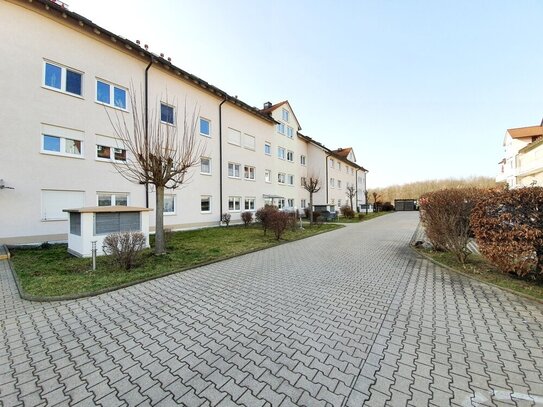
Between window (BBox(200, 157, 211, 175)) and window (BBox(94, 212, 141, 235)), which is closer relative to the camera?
window (BBox(94, 212, 141, 235))

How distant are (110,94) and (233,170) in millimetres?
10225

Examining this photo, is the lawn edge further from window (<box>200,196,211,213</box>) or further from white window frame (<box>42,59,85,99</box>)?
white window frame (<box>42,59,85,99</box>)

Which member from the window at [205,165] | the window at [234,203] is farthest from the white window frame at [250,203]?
the window at [205,165]

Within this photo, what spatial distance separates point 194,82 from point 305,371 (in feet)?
62.9

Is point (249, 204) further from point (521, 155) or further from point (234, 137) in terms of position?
point (521, 155)

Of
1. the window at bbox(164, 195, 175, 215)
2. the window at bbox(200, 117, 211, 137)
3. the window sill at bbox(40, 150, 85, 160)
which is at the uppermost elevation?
the window at bbox(200, 117, 211, 137)

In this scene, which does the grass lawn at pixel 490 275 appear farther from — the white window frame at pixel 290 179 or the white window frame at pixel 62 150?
the white window frame at pixel 290 179

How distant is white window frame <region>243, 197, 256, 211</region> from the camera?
22.9 metres

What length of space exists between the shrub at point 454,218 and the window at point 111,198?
1467 centimetres

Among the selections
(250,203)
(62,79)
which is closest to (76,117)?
(62,79)

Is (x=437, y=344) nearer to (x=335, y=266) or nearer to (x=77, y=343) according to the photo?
(x=335, y=266)

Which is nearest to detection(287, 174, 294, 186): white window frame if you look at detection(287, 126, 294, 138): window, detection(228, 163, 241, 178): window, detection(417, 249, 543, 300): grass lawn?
detection(287, 126, 294, 138): window

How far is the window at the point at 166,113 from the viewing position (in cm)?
1594

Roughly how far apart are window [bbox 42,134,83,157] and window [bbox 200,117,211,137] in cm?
803
